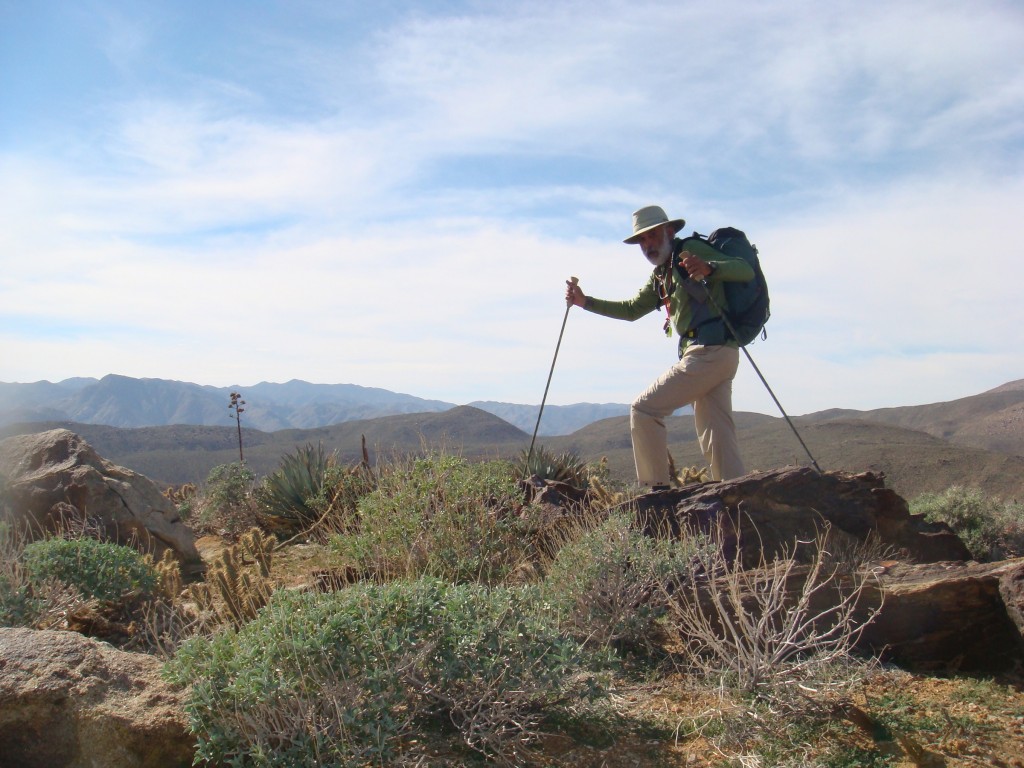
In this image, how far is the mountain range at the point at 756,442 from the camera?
1866cm

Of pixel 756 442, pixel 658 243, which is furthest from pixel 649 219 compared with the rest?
pixel 756 442

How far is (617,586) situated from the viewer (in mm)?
4543

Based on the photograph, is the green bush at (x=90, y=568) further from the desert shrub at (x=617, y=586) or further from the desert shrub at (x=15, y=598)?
the desert shrub at (x=617, y=586)

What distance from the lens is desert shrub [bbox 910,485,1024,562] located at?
7.85 meters

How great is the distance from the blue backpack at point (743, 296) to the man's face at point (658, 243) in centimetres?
24

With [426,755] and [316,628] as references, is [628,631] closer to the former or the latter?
[426,755]

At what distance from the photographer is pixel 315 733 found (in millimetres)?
3086

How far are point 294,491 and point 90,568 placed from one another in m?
3.88

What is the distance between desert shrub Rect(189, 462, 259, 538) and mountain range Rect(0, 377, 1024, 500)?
1302mm

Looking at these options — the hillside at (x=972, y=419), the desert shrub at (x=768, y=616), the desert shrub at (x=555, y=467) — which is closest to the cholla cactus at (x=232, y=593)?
the desert shrub at (x=768, y=616)

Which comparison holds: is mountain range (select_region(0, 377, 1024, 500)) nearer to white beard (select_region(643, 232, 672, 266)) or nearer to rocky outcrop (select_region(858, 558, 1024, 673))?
white beard (select_region(643, 232, 672, 266))

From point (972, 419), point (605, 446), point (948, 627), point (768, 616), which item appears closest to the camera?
point (768, 616)

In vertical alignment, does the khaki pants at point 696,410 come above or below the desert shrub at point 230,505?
above

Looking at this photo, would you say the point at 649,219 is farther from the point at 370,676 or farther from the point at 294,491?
the point at 294,491
